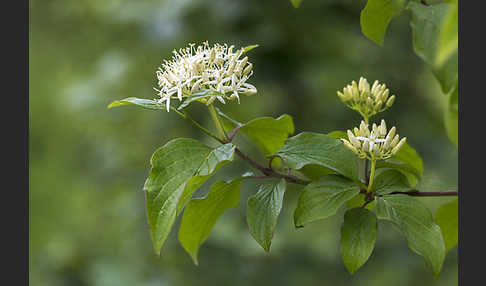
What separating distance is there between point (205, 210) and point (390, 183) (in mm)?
243

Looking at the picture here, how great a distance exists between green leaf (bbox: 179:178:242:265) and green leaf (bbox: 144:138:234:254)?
67mm

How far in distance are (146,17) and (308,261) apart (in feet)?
3.45

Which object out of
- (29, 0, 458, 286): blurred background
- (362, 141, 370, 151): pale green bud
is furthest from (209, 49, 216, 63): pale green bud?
(29, 0, 458, 286): blurred background

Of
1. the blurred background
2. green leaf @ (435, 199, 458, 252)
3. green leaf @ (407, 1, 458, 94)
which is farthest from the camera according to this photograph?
the blurred background

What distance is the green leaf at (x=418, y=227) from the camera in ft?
1.99

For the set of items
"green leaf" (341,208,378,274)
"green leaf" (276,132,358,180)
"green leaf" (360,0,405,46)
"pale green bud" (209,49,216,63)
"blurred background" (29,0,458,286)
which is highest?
"green leaf" (360,0,405,46)

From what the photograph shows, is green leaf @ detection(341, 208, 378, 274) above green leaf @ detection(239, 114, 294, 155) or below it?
below

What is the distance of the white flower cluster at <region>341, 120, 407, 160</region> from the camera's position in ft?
2.08

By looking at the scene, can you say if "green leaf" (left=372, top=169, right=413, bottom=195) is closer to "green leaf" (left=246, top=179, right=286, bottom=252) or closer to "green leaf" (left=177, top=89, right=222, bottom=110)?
"green leaf" (left=246, top=179, right=286, bottom=252)

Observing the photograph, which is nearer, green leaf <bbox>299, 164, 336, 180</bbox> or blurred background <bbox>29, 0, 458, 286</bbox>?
green leaf <bbox>299, 164, 336, 180</bbox>

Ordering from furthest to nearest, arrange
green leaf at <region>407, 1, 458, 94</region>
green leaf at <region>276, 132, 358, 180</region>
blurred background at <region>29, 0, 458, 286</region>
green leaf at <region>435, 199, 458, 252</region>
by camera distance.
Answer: blurred background at <region>29, 0, 458, 286</region> → green leaf at <region>435, 199, 458, 252</region> → green leaf at <region>276, 132, 358, 180</region> → green leaf at <region>407, 1, 458, 94</region>

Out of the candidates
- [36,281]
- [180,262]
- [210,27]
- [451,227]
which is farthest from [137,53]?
[451,227]

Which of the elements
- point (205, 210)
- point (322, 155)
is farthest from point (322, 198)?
point (205, 210)

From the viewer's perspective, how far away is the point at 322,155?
2.15 ft
